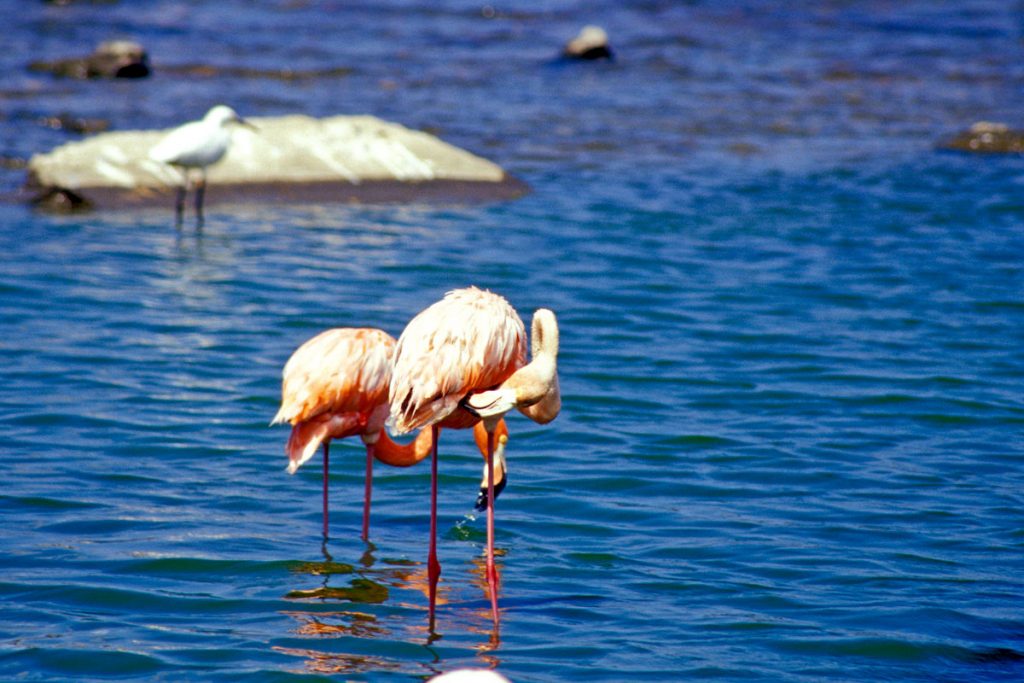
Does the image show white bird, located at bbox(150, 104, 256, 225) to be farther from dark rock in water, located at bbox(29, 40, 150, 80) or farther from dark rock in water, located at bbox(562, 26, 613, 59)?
dark rock in water, located at bbox(562, 26, 613, 59)

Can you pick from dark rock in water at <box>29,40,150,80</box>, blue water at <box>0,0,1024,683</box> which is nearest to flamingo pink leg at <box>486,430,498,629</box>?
blue water at <box>0,0,1024,683</box>

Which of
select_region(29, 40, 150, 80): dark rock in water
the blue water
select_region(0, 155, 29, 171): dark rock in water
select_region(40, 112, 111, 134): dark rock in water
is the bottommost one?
the blue water

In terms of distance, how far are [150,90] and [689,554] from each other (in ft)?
46.9

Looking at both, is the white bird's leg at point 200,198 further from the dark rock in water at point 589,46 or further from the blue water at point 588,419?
the dark rock in water at point 589,46

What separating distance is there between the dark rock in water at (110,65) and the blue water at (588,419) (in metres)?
1.65

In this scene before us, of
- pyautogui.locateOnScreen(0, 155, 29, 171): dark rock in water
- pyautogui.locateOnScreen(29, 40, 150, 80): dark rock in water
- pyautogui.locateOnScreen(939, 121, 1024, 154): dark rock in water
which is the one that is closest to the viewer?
pyautogui.locateOnScreen(0, 155, 29, 171): dark rock in water

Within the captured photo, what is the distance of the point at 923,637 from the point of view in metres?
5.35

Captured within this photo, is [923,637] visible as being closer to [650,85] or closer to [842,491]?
[842,491]

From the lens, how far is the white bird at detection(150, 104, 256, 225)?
37.9 ft

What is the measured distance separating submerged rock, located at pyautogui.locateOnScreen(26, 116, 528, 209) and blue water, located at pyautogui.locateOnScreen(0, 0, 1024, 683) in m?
0.30

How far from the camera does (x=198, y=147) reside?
1158 centimetres

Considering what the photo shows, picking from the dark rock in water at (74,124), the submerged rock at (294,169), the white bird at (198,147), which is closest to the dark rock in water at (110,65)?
the dark rock in water at (74,124)

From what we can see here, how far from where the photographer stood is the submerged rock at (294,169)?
1239cm

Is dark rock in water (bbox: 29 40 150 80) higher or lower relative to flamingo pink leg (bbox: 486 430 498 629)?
higher
